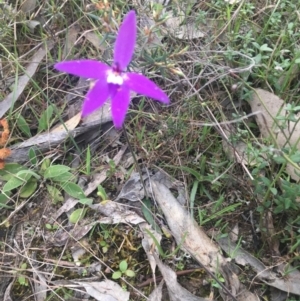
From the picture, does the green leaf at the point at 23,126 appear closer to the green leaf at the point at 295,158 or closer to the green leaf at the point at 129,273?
the green leaf at the point at 129,273

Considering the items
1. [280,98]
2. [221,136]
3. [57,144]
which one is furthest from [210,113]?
[57,144]

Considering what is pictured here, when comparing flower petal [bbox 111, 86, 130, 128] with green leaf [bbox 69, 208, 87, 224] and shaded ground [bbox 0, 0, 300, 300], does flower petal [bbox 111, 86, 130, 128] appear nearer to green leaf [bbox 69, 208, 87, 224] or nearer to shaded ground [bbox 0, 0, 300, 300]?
shaded ground [bbox 0, 0, 300, 300]

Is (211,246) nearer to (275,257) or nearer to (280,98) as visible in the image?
(275,257)

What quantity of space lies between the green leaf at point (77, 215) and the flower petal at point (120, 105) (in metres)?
0.75

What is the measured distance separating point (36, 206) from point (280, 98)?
1124 mm

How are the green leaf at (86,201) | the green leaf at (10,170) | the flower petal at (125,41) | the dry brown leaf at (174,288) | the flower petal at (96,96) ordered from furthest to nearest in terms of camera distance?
the green leaf at (10,170)
the green leaf at (86,201)
the dry brown leaf at (174,288)
the flower petal at (96,96)
the flower petal at (125,41)

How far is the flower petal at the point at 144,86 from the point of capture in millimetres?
1404

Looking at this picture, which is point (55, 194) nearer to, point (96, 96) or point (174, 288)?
point (174, 288)

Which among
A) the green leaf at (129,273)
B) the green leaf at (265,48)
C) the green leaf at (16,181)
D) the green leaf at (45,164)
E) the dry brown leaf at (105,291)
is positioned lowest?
the dry brown leaf at (105,291)

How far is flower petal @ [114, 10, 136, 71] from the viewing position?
4.43 feet

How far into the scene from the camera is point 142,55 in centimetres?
A: 178

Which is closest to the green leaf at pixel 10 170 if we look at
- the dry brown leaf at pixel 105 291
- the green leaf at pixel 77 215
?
the green leaf at pixel 77 215

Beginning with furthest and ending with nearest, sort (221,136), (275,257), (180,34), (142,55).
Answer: (180,34), (221,136), (275,257), (142,55)

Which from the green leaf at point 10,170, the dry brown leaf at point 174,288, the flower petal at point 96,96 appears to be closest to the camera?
the flower petal at point 96,96
